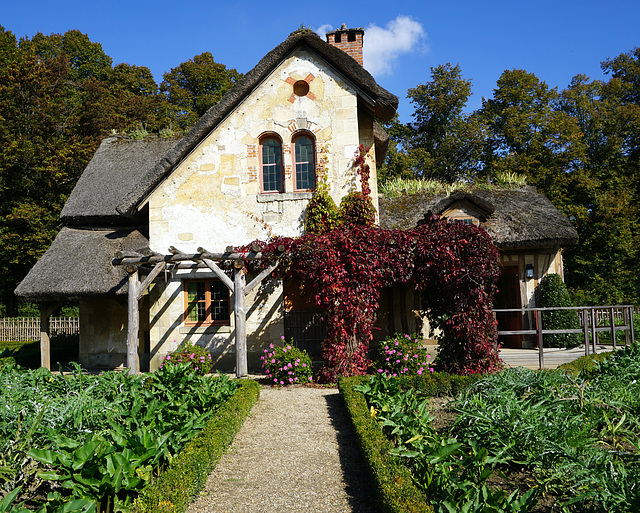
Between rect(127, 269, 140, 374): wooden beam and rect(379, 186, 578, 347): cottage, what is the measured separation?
6633 mm

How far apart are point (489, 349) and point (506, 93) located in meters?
22.1

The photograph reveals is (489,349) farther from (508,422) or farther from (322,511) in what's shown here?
(322,511)

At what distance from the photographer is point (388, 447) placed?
543 centimetres

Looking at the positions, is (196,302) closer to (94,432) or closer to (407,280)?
(407,280)

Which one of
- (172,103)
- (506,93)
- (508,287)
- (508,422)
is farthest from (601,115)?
(508,422)

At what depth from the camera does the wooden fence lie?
71.5 feet

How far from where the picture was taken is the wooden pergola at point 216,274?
1055cm

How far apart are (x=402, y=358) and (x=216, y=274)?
415 centimetres

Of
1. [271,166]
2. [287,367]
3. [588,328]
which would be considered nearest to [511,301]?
[588,328]

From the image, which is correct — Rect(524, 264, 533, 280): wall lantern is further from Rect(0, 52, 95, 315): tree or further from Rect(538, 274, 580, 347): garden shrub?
Rect(0, 52, 95, 315): tree

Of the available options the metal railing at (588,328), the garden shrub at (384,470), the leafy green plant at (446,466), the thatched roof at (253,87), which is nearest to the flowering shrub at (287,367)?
the garden shrub at (384,470)

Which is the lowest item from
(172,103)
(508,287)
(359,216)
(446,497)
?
(446,497)

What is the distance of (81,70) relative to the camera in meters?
34.7

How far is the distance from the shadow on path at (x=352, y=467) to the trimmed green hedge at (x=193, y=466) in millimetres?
1378
